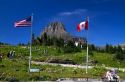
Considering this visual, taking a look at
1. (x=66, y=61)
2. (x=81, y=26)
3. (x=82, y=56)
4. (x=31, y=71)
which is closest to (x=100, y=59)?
(x=82, y=56)

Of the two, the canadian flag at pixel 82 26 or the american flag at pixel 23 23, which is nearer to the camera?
the american flag at pixel 23 23

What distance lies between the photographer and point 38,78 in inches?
1487

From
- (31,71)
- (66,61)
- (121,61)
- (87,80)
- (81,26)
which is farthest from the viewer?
(121,61)

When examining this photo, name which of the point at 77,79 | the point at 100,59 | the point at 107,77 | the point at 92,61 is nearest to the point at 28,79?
the point at 77,79

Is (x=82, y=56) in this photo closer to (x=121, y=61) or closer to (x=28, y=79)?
(x=121, y=61)

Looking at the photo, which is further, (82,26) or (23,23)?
(82,26)

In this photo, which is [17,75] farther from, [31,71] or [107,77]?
[107,77]

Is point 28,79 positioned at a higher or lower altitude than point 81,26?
lower

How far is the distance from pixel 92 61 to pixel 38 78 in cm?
4078

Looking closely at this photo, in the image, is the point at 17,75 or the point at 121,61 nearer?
the point at 17,75

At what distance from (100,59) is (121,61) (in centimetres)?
468

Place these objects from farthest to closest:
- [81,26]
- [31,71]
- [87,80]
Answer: [81,26] < [31,71] < [87,80]

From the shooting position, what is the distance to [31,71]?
4253 centimetres

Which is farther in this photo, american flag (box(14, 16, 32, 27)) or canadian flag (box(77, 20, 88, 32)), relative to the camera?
canadian flag (box(77, 20, 88, 32))
